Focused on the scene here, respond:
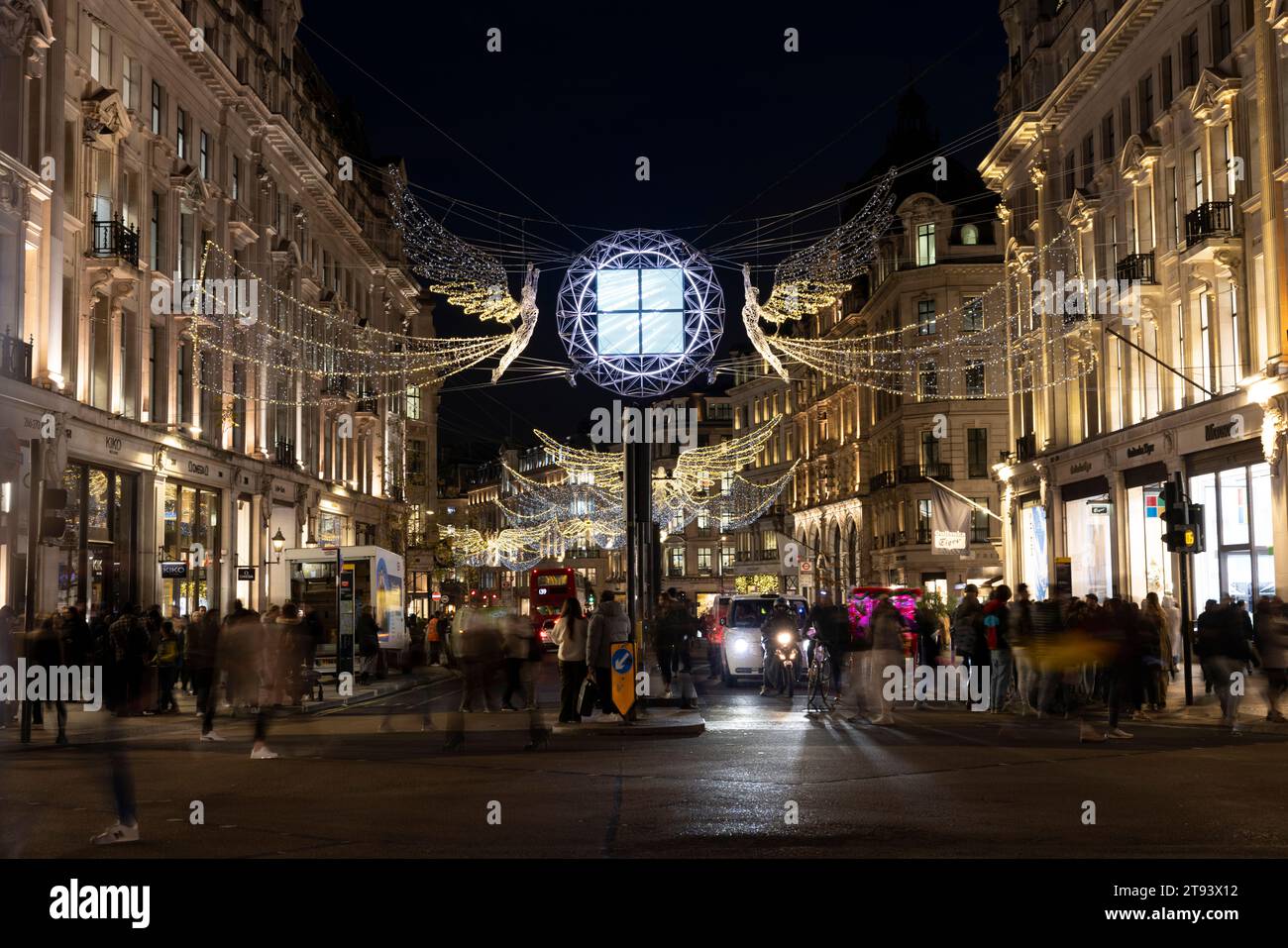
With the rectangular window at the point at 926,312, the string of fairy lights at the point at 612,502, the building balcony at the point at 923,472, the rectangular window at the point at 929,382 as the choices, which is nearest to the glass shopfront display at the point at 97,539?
the string of fairy lights at the point at 612,502

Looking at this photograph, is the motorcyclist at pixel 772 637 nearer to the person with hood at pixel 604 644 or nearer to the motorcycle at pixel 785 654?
the motorcycle at pixel 785 654

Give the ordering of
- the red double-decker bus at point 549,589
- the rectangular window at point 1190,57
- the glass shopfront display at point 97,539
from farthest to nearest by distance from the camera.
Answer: the red double-decker bus at point 549,589
the rectangular window at point 1190,57
the glass shopfront display at point 97,539

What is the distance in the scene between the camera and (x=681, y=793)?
13.4 meters

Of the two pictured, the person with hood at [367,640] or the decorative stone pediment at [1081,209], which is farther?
the decorative stone pediment at [1081,209]

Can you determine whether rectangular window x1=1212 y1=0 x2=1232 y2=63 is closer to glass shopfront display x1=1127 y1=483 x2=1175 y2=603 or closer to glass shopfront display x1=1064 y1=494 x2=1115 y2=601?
glass shopfront display x1=1127 y1=483 x2=1175 y2=603

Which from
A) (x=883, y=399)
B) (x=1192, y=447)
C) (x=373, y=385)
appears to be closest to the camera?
(x=1192, y=447)

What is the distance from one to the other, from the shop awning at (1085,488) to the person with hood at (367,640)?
1887 cm

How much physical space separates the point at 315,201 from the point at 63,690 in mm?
36542

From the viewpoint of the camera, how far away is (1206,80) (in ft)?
104

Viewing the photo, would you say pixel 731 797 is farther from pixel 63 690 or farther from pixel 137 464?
pixel 137 464

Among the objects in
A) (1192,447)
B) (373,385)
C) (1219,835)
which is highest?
(373,385)

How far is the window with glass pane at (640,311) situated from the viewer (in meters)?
20.6

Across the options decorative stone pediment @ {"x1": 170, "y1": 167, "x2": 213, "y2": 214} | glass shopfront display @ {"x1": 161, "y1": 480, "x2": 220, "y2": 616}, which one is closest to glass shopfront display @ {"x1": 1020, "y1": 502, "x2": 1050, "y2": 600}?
glass shopfront display @ {"x1": 161, "y1": 480, "x2": 220, "y2": 616}
